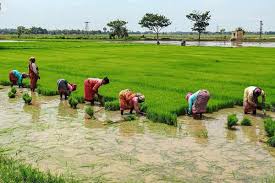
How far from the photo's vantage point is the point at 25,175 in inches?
323

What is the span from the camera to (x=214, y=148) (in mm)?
10641

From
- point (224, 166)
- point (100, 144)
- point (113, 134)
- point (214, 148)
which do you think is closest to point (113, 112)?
point (113, 134)

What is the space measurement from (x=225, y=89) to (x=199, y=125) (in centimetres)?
628

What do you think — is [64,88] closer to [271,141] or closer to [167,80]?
[167,80]

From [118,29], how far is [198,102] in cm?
10662

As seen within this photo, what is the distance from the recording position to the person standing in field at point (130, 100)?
554 inches

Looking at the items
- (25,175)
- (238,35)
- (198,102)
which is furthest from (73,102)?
(238,35)

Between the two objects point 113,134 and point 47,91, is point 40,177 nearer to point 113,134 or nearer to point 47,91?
point 113,134

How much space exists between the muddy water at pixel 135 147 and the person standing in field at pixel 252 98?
0.42 meters

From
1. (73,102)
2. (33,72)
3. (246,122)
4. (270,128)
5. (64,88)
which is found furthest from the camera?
(33,72)

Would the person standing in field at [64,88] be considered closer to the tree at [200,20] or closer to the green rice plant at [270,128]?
the green rice plant at [270,128]

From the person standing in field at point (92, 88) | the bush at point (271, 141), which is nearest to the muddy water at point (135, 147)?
the bush at point (271, 141)

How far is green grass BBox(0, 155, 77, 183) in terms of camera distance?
8.02m

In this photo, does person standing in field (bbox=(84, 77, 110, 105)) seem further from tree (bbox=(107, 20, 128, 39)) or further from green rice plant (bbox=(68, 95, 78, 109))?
tree (bbox=(107, 20, 128, 39))
